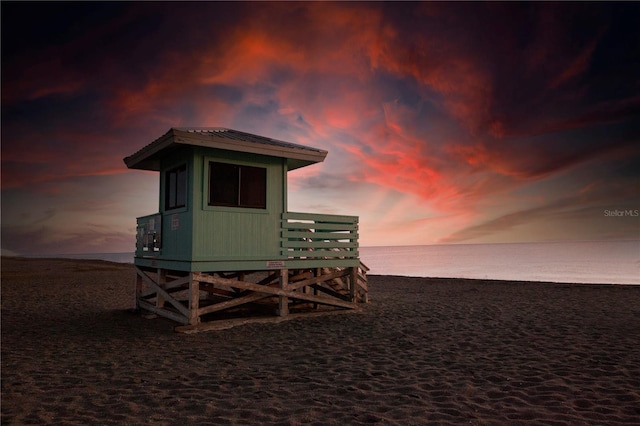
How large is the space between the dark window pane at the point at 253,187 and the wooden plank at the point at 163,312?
324 cm

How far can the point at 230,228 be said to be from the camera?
10797 millimetres

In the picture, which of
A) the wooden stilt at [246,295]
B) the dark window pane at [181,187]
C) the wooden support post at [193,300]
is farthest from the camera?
the dark window pane at [181,187]

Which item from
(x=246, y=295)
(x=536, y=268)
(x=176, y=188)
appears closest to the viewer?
(x=176, y=188)

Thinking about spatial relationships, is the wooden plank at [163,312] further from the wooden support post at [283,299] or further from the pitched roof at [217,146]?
the pitched roof at [217,146]

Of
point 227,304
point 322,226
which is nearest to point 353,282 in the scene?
point 322,226

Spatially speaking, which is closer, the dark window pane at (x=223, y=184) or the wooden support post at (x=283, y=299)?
the dark window pane at (x=223, y=184)

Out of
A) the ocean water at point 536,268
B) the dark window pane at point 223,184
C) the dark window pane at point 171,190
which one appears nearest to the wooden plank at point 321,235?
the dark window pane at point 223,184

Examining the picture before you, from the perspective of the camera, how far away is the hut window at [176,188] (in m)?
11.2

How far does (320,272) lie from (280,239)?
2.12 meters

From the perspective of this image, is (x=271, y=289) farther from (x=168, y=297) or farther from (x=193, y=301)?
(x=168, y=297)

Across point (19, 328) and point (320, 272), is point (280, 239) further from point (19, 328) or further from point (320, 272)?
point (19, 328)

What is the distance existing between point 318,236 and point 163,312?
4.75 m

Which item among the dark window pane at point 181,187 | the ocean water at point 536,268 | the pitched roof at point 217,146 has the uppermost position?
the pitched roof at point 217,146

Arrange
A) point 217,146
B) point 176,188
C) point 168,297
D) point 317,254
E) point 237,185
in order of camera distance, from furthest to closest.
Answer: point 317,254 → point 176,188 → point 168,297 → point 237,185 → point 217,146
